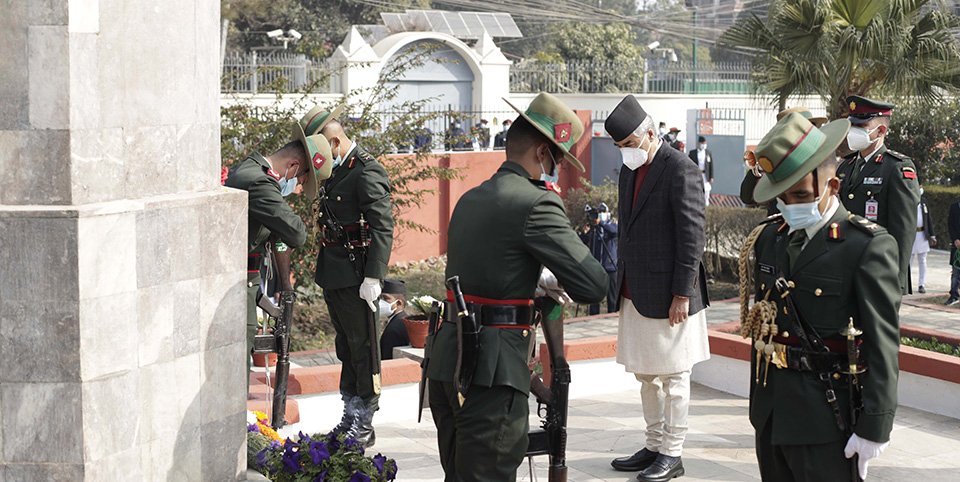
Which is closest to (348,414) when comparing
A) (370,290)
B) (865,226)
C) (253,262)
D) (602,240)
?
(370,290)

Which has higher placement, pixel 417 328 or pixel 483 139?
pixel 483 139

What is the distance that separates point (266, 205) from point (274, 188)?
0.42 feet

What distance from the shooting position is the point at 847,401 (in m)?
4.65

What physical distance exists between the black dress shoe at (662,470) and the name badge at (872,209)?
206 cm

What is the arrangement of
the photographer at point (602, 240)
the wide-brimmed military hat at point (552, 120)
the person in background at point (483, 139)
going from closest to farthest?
the wide-brimmed military hat at point (552, 120) < the photographer at point (602, 240) < the person in background at point (483, 139)

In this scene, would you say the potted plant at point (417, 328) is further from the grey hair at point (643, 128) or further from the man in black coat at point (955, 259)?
the man in black coat at point (955, 259)

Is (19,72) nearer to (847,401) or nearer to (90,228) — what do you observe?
(90,228)

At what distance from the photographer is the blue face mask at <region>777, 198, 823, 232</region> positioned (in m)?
4.67

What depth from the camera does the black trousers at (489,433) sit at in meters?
4.93

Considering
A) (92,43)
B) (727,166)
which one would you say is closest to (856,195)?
(92,43)

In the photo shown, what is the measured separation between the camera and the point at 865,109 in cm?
741

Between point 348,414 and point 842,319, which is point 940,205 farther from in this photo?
point 842,319

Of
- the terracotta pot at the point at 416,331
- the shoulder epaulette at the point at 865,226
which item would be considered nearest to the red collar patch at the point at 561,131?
the shoulder epaulette at the point at 865,226

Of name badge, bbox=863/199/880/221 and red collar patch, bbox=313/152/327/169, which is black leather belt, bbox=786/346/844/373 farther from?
red collar patch, bbox=313/152/327/169
